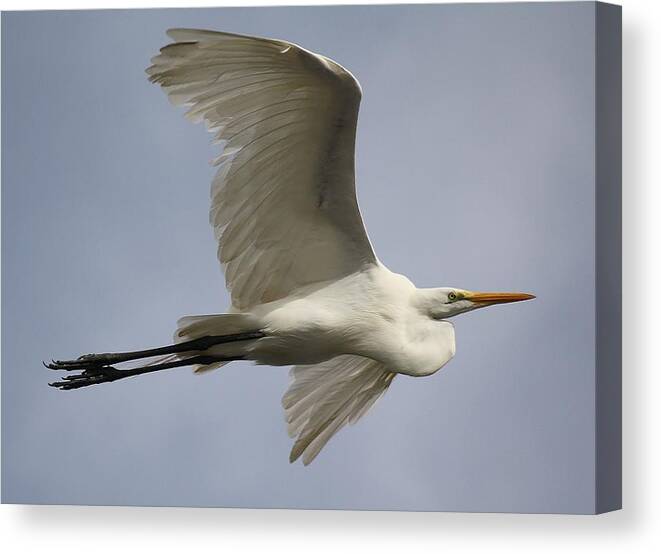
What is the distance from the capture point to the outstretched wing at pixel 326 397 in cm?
392

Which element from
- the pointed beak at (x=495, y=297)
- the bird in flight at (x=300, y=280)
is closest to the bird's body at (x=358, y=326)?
the bird in flight at (x=300, y=280)

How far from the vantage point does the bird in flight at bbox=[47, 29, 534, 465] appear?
3.44 meters

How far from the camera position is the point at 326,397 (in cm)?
396

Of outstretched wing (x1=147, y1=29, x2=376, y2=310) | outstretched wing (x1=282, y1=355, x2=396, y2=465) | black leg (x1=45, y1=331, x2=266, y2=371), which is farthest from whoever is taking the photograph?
outstretched wing (x1=282, y1=355, x2=396, y2=465)

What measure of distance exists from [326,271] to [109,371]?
62cm

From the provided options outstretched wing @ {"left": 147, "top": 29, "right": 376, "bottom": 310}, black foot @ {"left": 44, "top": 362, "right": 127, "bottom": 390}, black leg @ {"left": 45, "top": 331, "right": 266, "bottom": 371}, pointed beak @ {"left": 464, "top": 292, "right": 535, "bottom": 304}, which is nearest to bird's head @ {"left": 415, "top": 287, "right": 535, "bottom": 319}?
pointed beak @ {"left": 464, "top": 292, "right": 535, "bottom": 304}

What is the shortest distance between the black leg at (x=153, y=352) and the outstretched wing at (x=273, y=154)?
0.10 metres

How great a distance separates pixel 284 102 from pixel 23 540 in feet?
4.79

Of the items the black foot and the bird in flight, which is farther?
the black foot

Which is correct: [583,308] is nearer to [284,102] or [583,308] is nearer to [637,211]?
[637,211]

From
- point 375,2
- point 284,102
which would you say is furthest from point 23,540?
point 375,2

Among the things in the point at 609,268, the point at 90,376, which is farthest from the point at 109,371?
the point at 609,268

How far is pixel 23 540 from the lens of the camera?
4020 mm

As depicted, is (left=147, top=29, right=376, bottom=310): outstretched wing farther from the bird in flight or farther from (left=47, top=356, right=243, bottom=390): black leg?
(left=47, top=356, right=243, bottom=390): black leg
